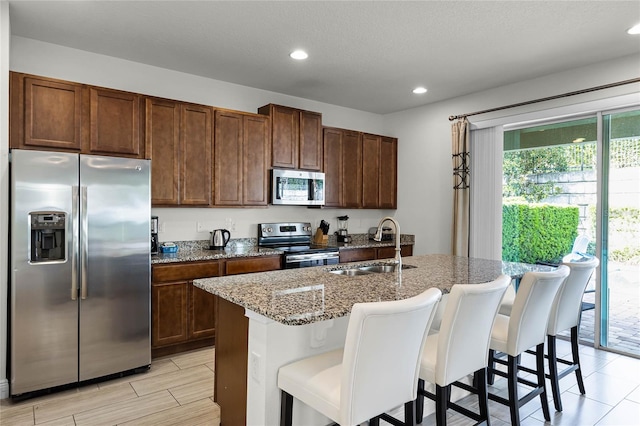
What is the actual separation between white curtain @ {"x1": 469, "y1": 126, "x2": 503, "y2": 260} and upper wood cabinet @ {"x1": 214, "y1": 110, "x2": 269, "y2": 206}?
249 cm

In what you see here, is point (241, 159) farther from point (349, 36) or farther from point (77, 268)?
point (77, 268)

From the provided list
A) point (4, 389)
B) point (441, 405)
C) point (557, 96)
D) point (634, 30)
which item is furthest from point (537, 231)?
point (4, 389)

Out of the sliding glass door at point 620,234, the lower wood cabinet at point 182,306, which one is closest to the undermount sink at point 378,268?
the lower wood cabinet at point 182,306

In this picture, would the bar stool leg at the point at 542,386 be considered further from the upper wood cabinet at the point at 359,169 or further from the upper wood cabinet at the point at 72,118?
the upper wood cabinet at the point at 72,118

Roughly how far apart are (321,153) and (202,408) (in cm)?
321

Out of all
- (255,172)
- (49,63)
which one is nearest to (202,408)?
(255,172)

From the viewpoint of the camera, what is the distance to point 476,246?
477cm

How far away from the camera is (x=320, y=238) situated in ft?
16.8

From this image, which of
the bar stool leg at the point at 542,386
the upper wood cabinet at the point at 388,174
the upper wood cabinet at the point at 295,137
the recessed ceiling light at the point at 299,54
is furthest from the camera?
the upper wood cabinet at the point at 388,174

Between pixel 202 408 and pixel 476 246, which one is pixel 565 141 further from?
pixel 202 408

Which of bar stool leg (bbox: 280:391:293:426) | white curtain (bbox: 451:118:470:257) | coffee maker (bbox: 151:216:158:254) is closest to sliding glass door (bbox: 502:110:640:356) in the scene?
white curtain (bbox: 451:118:470:257)

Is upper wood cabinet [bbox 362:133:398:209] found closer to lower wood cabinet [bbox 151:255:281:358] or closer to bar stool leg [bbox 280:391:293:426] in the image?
lower wood cabinet [bbox 151:255:281:358]

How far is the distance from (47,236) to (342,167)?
3363mm

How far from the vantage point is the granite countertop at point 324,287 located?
5.51 ft
